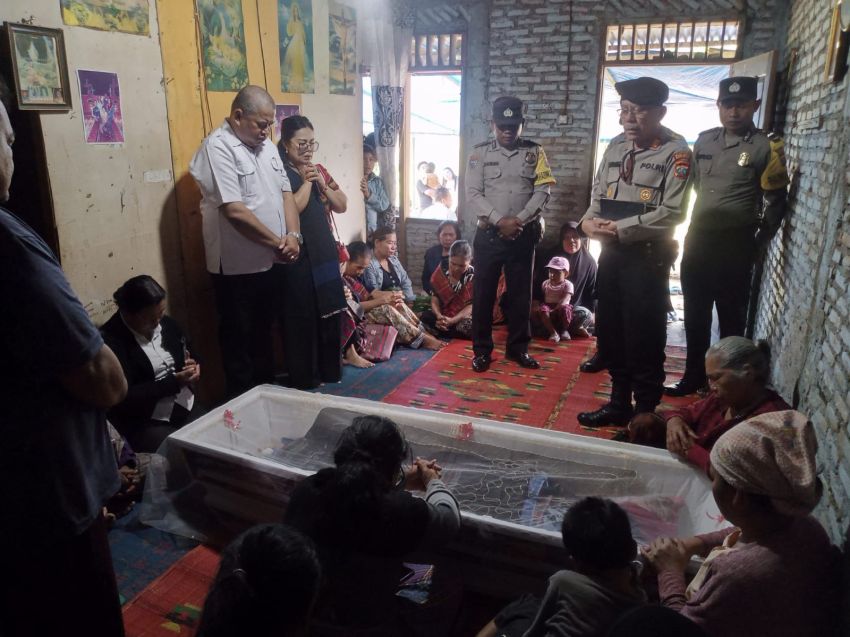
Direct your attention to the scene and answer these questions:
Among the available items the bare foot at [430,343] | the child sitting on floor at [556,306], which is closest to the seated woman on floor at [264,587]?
the bare foot at [430,343]

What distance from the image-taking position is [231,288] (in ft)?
11.5

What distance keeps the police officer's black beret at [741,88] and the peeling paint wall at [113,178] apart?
3297 millimetres

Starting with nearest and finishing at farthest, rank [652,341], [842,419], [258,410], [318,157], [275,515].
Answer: [842,419]
[275,515]
[258,410]
[652,341]
[318,157]

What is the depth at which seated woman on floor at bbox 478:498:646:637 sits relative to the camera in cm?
137

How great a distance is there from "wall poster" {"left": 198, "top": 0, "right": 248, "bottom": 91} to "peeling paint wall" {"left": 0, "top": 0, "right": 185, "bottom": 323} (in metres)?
0.37

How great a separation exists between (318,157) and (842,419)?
3821 mm

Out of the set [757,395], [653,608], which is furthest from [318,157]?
[653,608]

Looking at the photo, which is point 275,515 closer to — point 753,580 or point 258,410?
point 258,410

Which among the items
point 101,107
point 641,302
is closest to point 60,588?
point 101,107

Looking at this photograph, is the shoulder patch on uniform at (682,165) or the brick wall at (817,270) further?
the shoulder patch on uniform at (682,165)

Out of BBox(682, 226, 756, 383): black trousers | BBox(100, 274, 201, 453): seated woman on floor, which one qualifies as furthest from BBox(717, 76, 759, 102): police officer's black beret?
BBox(100, 274, 201, 453): seated woman on floor

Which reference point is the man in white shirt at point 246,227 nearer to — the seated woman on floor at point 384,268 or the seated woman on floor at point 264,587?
the seated woman on floor at point 384,268

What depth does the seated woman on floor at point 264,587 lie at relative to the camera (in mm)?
1069

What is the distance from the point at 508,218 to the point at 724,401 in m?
2.27
